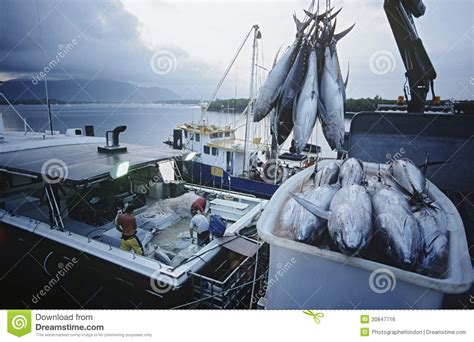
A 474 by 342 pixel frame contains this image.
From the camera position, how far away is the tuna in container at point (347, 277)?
1029 mm

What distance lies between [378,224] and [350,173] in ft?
1.47

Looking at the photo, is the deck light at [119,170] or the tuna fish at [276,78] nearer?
the tuna fish at [276,78]

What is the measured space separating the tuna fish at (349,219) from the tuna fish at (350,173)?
0.70 ft

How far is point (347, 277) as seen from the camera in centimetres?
120

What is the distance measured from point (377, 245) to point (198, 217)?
1835 mm

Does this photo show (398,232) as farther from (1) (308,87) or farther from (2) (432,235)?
(1) (308,87)

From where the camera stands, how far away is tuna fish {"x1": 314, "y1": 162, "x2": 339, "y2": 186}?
1.60 metres

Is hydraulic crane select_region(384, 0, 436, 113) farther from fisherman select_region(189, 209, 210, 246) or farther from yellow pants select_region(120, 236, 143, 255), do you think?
yellow pants select_region(120, 236, 143, 255)

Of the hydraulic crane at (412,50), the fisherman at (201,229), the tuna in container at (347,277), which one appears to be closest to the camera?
the tuna in container at (347,277)

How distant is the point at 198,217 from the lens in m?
2.67

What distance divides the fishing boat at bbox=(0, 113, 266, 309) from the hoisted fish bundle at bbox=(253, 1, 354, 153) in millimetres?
962
